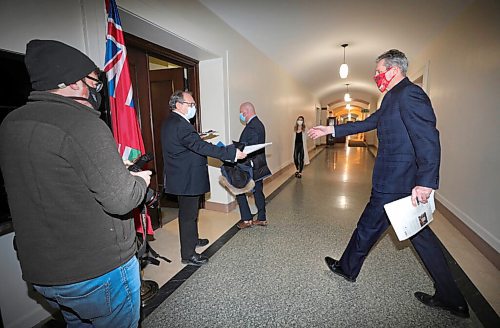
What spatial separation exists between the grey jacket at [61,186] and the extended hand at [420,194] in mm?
1482

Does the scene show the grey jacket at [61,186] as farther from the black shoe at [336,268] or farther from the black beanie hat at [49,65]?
the black shoe at [336,268]

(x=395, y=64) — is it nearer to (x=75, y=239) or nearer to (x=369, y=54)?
(x=75, y=239)

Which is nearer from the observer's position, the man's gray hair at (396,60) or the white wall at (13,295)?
the white wall at (13,295)

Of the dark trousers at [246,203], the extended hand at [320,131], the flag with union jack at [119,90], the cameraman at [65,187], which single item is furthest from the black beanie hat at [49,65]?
the dark trousers at [246,203]

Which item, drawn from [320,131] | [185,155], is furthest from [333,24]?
→ [185,155]

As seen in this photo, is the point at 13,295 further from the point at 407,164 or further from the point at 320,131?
the point at 407,164

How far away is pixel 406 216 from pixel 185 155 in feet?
5.39

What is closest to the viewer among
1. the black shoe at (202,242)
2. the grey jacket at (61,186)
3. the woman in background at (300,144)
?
the grey jacket at (61,186)

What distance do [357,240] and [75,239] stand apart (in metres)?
1.75

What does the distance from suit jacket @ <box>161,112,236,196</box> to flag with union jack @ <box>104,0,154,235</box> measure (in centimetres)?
26

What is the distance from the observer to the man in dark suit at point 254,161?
9.61 ft

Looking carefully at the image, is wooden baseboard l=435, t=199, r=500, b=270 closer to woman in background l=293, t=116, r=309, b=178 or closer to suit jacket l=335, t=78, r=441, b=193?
suit jacket l=335, t=78, r=441, b=193

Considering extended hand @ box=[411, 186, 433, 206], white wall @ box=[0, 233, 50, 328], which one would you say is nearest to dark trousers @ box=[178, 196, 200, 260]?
white wall @ box=[0, 233, 50, 328]

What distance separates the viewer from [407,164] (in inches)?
62.0
